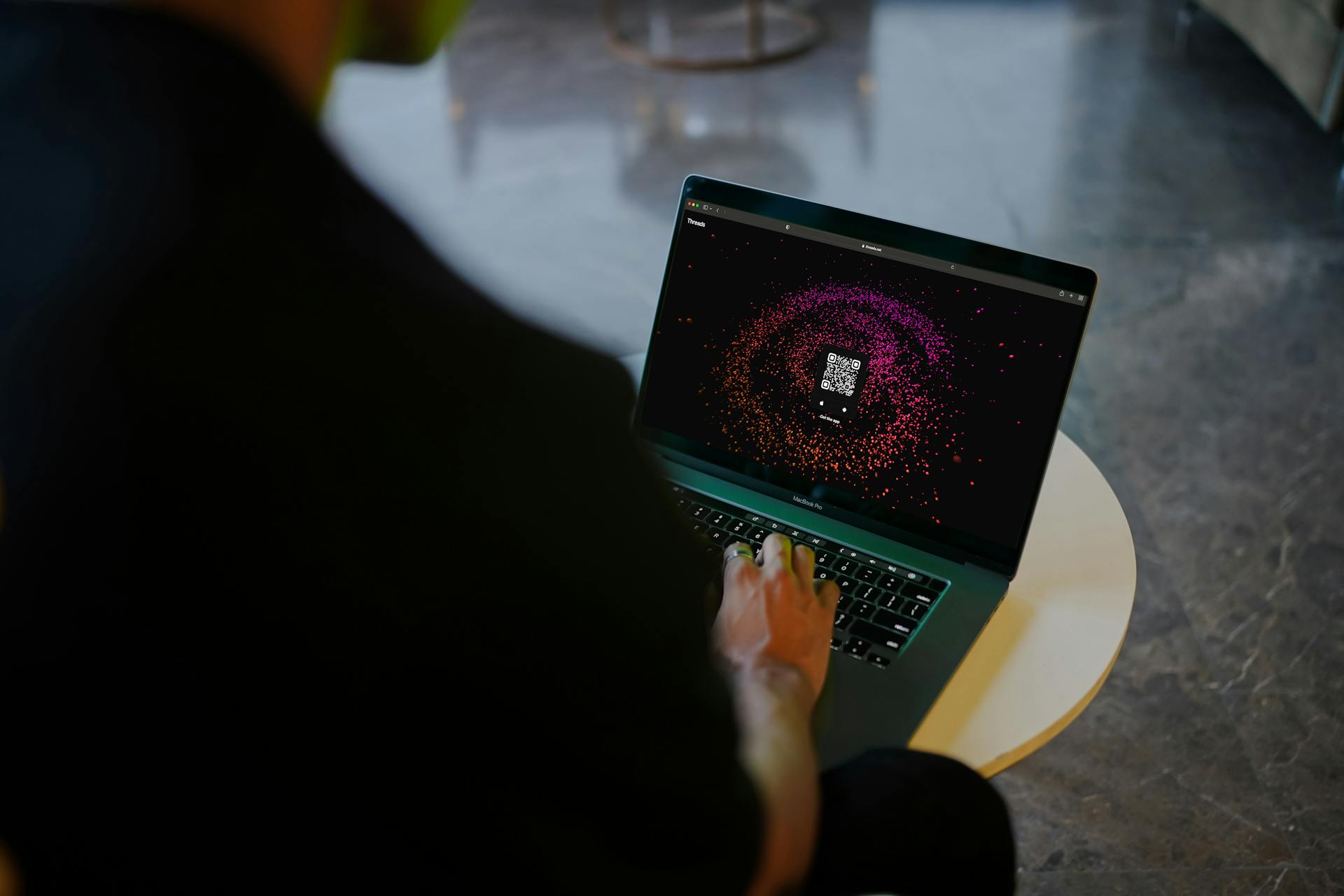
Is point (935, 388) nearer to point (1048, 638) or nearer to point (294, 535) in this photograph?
point (1048, 638)

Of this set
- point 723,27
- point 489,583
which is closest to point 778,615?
point 489,583

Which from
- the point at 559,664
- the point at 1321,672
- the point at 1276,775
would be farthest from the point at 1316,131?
the point at 559,664

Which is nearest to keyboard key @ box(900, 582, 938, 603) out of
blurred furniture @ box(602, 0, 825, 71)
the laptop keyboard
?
the laptop keyboard

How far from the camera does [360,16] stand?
391 mm

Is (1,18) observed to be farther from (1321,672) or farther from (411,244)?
(1321,672)

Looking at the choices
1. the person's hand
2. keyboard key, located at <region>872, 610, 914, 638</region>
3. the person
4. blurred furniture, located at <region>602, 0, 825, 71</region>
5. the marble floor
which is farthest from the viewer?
blurred furniture, located at <region>602, 0, 825, 71</region>

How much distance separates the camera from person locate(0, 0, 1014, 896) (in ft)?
1.30

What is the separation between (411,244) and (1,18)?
15 centimetres

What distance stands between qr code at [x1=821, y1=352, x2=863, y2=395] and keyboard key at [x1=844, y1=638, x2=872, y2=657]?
0.22 metres

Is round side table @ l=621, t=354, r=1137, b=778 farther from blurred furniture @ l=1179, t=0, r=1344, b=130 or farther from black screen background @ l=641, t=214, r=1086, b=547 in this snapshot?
blurred furniture @ l=1179, t=0, r=1344, b=130

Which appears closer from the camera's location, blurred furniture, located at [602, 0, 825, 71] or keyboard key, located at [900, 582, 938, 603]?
keyboard key, located at [900, 582, 938, 603]

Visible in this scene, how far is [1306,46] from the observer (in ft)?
9.12

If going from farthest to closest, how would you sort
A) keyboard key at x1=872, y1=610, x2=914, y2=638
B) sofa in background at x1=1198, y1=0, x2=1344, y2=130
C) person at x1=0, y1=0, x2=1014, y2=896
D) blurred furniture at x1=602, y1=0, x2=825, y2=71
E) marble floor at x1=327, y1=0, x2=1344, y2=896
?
blurred furniture at x1=602, y1=0, x2=825, y2=71 → sofa in background at x1=1198, y1=0, x2=1344, y2=130 → marble floor at x1=327, y1=0, x2=1344, y2=896 → keyboard key at x1=872, y1=610, x2=914, y2=638 → person at x1=0, y1=0, x2=1014, y2=896

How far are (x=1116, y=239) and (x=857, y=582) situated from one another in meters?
1.97
